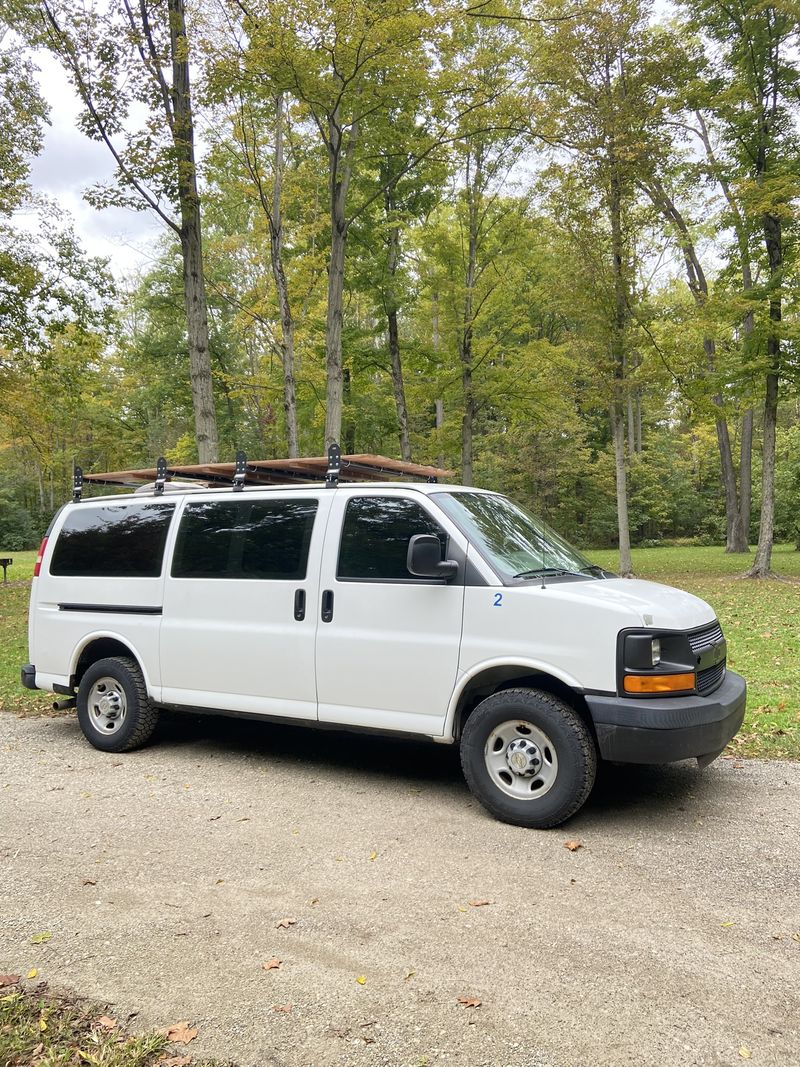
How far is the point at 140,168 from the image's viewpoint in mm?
12750

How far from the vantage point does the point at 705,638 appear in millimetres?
4516

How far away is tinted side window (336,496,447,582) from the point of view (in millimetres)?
4902

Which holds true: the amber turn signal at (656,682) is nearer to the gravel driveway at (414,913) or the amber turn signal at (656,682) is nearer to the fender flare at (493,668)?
the fender flare at (493,668)

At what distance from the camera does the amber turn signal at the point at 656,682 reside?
4105 mm

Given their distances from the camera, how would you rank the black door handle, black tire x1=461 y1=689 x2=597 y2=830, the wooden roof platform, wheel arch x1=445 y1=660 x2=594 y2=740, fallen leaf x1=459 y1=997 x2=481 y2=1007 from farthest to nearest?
the wooden roof platform, the black door handle, wheel arch x1=445 y1=660 x2=594 y2=740, black tire x1=461 y1=689 x2=597 y2=830, fallen leaf x1=459 y1=997 x2=481 y2=1007

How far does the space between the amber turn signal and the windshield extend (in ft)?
3.13

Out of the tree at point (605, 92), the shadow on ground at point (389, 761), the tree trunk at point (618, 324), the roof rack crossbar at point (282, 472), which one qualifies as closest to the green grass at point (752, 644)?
the shadow on ground at point (389, 761)

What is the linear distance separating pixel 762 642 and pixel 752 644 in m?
0.23

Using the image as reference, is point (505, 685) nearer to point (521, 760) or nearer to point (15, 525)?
point (521, 760)

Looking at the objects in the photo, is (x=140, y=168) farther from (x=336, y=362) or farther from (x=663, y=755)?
(x=663, y=755)

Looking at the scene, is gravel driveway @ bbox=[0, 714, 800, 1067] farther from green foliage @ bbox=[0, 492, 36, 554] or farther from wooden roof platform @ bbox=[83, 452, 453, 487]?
green foliage @ bbox=[0, 492, 36, 554]

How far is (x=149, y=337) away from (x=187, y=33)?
18.2 metres

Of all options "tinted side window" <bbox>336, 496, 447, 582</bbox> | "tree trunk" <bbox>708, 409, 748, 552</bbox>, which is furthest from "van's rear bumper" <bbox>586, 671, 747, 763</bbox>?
"tree trunk" <bbox>708, 409, 748, 552</bbox>

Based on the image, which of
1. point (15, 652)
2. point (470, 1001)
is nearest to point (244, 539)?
point (470, 1001)
